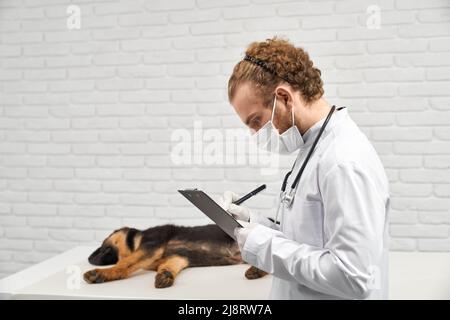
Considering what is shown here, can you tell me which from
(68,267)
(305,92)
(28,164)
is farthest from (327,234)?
(28,164)

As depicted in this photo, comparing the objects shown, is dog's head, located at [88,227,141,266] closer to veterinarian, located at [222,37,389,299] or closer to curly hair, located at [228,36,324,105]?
veterinarian, located at [222,37,389,299]

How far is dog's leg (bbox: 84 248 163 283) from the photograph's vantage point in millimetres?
1983

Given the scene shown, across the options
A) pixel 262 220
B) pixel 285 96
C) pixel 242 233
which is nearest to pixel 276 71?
pixel 285 96

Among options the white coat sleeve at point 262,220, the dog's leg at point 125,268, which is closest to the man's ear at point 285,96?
the white coat sleeve at point 262,220

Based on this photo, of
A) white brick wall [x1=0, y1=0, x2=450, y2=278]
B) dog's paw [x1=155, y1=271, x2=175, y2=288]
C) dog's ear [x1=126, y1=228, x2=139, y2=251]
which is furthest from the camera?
white brick wall [x1=0, y1=0, x2=450, y2=278]

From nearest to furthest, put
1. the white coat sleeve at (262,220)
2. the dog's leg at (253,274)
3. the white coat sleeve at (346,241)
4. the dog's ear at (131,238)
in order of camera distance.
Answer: the white coat sleeve at (346,241)
the white coat sleeve at (262,220)
the dog's leg at (253,274)
the dog's ear at (131,238)

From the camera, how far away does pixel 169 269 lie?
79.0 inches

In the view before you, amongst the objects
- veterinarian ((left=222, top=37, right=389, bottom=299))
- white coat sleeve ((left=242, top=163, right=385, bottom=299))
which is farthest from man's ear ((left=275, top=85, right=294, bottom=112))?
white coat sleeve ((left=242, top=163, right=385, bottom=299))

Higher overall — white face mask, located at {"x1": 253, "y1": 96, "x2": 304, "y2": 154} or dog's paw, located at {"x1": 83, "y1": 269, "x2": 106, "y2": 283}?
white face mask, located at {"x1": 253, "y1": 96, "x2": 304, "y2": 154}

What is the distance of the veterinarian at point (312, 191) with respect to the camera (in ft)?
3.42

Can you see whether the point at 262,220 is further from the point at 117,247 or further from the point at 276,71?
the point at 117,247

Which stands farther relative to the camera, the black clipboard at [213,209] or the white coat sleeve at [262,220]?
the white coat sleeve at [262,220]

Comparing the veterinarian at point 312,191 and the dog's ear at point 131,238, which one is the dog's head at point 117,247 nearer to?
the dog's ear at point 131,238

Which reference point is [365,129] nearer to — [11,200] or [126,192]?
[126,192]
